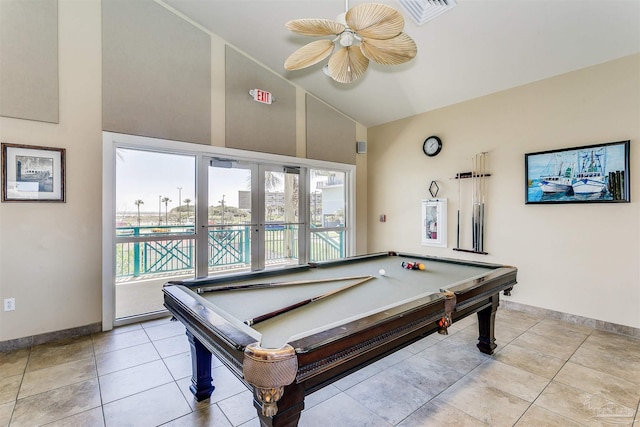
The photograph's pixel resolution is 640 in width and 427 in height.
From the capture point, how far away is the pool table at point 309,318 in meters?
1.14

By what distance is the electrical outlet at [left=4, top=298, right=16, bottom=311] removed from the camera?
2.77m

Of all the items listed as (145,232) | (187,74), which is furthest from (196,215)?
(187,74)

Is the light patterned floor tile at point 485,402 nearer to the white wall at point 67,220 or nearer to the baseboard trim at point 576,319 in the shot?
the baseboard trim at point 576,319

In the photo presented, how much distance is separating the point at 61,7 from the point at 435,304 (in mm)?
4322

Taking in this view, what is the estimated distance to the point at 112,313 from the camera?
10.8ft

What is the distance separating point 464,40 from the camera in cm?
325

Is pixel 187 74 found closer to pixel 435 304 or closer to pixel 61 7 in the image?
pixel 61 7

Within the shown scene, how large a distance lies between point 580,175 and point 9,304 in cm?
600

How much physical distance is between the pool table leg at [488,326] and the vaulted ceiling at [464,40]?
8.75ft

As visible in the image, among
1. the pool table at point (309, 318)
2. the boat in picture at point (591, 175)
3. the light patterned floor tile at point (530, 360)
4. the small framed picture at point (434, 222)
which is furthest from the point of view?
the small framed picture at point (434, 222)

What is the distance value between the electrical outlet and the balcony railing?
883 mm

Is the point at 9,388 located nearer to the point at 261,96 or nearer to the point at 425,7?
the point at 261,96

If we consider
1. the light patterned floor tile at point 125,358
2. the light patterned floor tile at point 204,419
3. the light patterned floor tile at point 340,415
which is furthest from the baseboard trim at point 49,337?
the light patterned floor tile at point 340,415

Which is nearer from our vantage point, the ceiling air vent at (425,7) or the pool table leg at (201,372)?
the pool table leg at (201,372)
